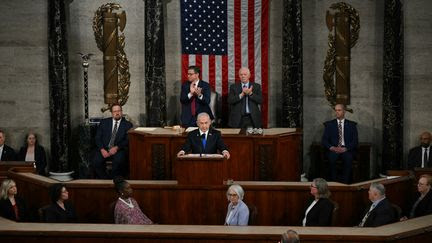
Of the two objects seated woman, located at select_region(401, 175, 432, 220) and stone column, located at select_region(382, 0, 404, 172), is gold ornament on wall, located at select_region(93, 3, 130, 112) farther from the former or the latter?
seated woman, located at select_region(401, 175, 432, 220)

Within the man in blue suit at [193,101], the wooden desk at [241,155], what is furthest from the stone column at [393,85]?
the man in blue suit at [193,101]

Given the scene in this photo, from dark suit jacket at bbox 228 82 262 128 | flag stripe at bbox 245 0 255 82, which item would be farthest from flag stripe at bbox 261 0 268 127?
dark suit jacket at bbox 228 82 262 128

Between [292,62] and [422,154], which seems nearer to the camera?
[422,154]

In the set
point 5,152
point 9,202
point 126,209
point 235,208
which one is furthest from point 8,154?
point 235,208

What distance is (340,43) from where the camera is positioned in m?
15.6

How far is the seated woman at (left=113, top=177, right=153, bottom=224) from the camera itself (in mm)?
9602

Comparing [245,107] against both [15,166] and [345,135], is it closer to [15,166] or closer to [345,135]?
[345,135]

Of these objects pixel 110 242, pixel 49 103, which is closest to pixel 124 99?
pixel 49 103

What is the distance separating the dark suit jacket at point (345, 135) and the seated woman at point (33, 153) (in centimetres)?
546

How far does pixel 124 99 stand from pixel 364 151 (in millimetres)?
5049

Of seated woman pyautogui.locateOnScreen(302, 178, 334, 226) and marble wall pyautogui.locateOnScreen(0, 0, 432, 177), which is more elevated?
marble wall pyautogui.locateOnScreen(0, 0, 432, 177)

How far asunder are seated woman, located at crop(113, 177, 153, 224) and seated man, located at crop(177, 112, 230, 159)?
74.2 inches

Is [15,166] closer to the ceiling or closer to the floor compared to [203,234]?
closer to the ceiling

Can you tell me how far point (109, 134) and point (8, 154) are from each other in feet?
6.83
